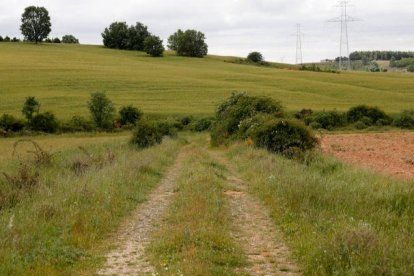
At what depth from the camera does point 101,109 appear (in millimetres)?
51750

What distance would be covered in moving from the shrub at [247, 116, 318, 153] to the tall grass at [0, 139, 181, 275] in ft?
31.1

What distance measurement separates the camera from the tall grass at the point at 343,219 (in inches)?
310

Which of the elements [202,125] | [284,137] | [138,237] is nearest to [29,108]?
[202,125]

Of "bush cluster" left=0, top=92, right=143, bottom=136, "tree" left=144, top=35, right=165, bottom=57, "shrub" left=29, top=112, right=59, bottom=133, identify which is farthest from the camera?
"tree" left=144, top=35, right=165, bottom=57

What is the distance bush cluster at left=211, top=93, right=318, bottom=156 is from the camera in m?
25.9

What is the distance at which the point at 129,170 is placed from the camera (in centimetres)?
1803

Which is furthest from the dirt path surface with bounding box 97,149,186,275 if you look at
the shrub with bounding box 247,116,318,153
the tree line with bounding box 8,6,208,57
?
the tree line with bounding box 8,6,208,57

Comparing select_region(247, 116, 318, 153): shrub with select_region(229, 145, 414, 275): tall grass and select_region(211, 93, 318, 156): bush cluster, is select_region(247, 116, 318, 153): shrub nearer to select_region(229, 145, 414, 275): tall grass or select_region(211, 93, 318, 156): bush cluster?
select_region(211, 93, 318, 156): bush cluster

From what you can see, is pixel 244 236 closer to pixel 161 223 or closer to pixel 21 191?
pixel 161 223

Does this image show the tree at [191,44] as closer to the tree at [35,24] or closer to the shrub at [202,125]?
the tree at [35,24]

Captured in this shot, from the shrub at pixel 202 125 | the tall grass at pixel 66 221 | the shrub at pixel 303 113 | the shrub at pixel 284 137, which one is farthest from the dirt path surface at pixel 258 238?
the shrub at pixel 303 113

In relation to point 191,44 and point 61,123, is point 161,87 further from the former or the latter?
point 191,44

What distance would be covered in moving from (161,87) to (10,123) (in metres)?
24.8

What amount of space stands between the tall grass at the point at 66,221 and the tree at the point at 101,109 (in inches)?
1334
